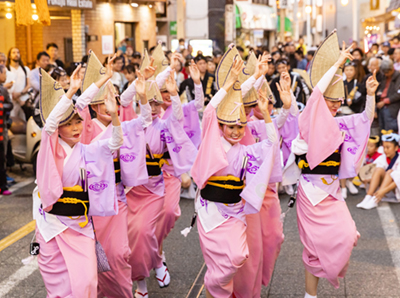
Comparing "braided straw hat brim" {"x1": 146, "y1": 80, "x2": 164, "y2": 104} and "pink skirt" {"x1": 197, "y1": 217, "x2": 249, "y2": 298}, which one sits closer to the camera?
"pink skirt" {"x1": 197, "y1": 217, "x2": 249, "y2": 298}

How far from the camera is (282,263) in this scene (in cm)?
604

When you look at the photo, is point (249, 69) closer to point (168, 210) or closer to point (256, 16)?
point (168, 210)

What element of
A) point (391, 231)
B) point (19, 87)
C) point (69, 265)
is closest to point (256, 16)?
point (19, 87)

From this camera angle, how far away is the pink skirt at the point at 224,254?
4.40 meters

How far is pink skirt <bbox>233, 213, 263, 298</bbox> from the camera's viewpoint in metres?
4.67

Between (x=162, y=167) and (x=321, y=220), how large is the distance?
69.6 inches

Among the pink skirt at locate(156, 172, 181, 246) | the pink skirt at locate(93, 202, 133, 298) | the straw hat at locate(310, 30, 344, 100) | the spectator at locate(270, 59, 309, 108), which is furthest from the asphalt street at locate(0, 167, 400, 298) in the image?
the spectator at locate(270, 59, 309, 108)

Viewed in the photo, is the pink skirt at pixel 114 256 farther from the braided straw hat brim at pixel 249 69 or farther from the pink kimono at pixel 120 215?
the braided straw hat brim at pixel 249 69

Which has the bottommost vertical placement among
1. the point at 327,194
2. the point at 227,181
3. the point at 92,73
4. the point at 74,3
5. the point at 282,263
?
the point at 282,263

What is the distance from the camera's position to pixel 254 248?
15.6 ft

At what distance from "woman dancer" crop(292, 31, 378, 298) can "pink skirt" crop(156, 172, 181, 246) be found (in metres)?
1.25

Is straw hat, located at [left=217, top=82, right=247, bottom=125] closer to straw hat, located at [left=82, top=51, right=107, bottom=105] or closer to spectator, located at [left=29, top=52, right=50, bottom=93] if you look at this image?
straw hat, located at [left=82, top=51, right=107, bottom=105]

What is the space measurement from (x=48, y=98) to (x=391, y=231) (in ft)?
15.4

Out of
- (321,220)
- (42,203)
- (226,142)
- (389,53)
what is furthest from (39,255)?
(389,53)
